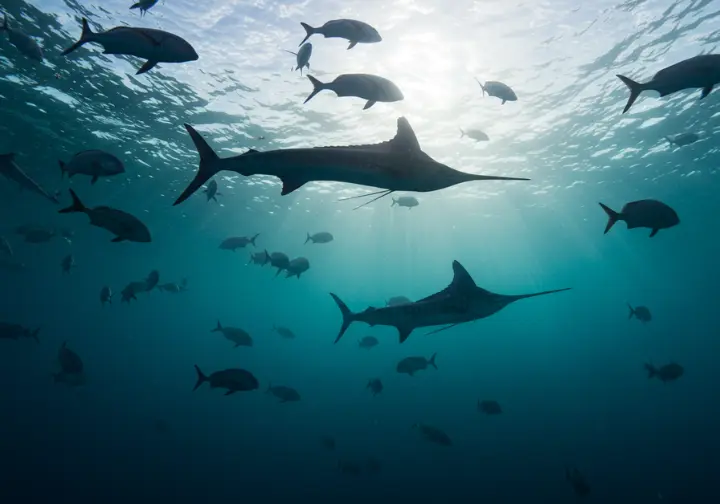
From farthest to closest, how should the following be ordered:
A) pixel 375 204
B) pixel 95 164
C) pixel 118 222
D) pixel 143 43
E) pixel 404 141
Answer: pixel 375 204
pixel 95 164
pixel 118 222
pixel 143 43
pixel 404 141

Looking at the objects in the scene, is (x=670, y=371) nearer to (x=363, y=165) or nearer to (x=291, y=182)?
(x=363, y=165)

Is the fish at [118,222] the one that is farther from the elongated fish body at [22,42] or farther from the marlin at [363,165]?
the elongated fish body at [22,42]

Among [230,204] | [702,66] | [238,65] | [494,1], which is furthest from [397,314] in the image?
[230,204]

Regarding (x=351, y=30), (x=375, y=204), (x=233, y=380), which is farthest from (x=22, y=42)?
(x=375, y=204)

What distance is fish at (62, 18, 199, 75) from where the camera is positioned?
3.83 metres

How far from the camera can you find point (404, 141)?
2.74 meters

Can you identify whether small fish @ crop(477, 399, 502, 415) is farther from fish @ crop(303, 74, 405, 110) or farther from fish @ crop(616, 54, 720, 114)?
fish @ crop(303, 74, 405, 110)

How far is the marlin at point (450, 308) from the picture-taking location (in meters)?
4.00

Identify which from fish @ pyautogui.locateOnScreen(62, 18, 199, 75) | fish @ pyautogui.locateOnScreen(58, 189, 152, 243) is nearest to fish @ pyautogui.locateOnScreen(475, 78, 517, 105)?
fish @ pyautogui.locateOnScreen(62, 18, 199, 75)

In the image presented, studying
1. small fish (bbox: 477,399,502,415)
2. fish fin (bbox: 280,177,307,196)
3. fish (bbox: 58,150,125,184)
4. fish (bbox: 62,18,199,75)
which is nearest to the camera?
fish fin (bbox: 280,177,307,196)

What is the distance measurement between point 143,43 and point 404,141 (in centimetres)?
323

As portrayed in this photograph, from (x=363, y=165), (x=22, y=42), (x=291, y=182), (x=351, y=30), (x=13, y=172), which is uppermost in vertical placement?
(x=351, y=30)

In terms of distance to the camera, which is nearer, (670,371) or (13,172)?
(13,172)

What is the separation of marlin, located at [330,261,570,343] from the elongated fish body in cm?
752
